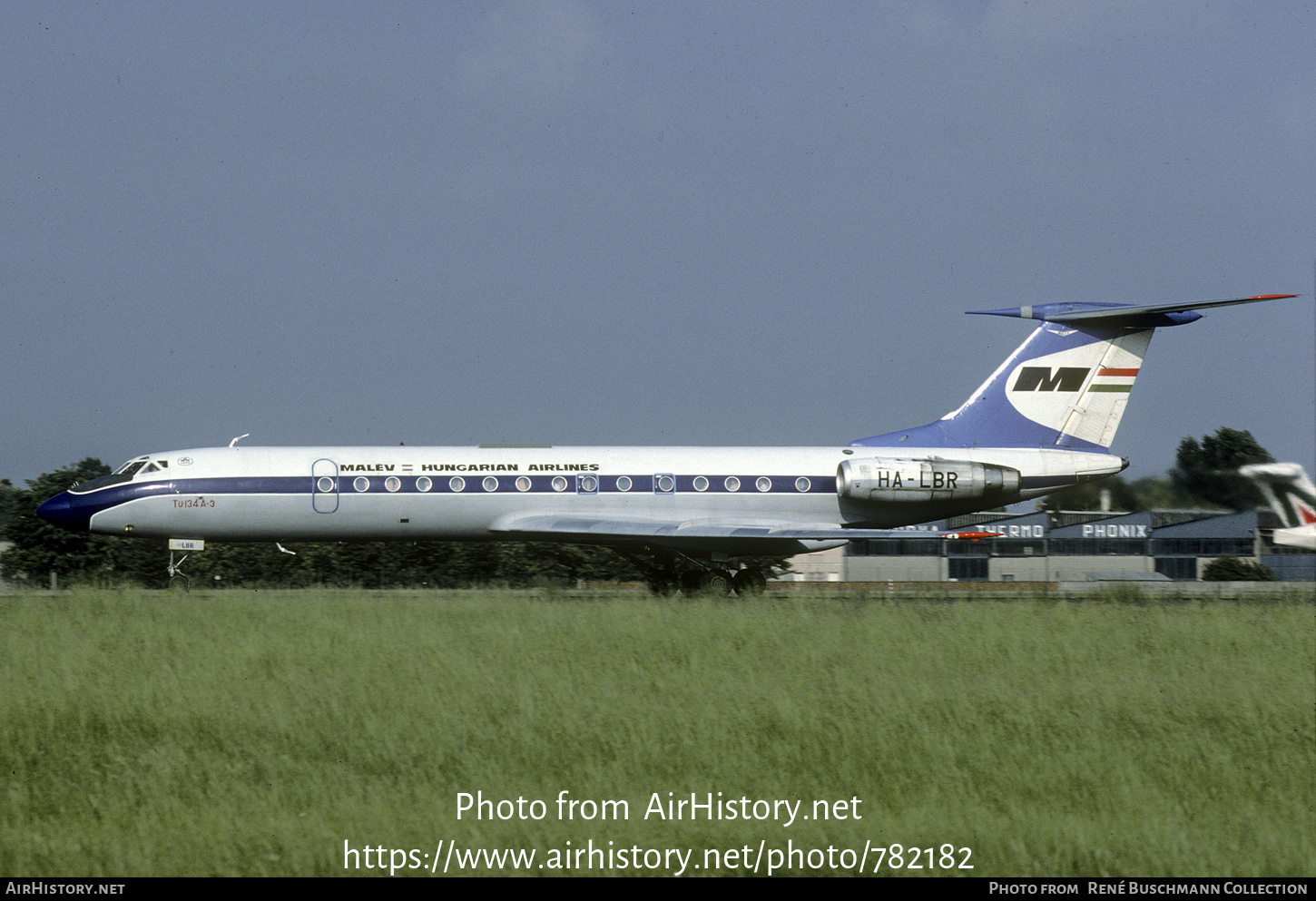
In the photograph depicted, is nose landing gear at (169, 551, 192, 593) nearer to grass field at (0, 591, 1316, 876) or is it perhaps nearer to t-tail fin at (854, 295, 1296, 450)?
grass field at (0, 591, 1316, 876)

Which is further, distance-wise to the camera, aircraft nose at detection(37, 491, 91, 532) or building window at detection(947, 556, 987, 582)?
building window at detection(947, 556, 987, 582)

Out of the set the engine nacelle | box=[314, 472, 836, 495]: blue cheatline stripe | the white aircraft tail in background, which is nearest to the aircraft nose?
box=[314, 472, 836, 495]: blue cheatline stripe

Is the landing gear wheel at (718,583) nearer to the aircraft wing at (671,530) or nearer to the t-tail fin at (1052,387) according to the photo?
the aircraft wing at (671,530)

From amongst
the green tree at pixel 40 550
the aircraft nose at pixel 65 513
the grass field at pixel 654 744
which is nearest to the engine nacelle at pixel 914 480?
the grass field at pixel 654 744

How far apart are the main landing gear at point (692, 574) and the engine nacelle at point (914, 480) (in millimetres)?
2741

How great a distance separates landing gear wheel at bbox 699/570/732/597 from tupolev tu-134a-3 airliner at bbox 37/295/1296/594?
41 mm

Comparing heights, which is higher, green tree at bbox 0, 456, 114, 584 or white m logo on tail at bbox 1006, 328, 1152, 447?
white m logo on tail at bbox 1006, 328, 1152, 447

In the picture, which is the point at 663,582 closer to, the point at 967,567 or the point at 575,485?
the point at 575,485

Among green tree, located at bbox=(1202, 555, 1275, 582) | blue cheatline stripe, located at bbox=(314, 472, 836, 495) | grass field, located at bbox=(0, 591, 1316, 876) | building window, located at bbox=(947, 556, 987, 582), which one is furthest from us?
building window, located at bbox=(947, 556, 987, 582)

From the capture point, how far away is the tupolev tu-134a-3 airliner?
2456 cm

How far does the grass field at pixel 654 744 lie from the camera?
7.10 metres

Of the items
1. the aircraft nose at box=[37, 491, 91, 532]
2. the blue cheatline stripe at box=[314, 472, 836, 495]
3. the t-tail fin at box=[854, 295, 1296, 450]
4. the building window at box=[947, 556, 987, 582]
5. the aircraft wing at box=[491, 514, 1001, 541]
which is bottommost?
the building window at box=[947, 556, 987, 582]

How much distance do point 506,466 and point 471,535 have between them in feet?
5.69
